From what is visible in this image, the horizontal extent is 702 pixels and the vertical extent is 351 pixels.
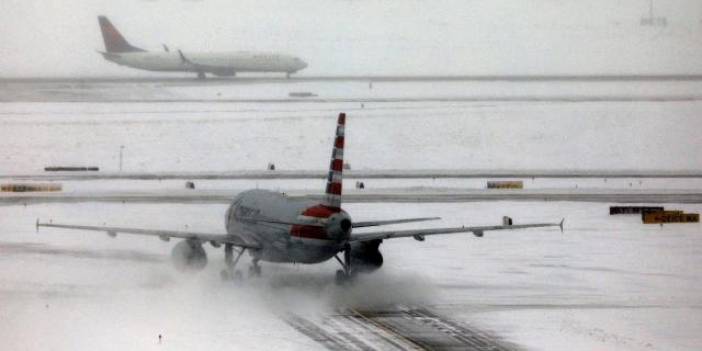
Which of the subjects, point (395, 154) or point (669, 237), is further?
point (395, 154)

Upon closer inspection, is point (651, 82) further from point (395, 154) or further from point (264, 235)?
point (264, 235)

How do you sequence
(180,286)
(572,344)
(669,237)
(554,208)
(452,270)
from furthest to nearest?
(554,208) → (669,237) → (452,270) → (180,286) → (572,344)

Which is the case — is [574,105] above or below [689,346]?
above

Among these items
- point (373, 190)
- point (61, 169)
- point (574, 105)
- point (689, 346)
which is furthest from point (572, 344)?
point (574, 105)

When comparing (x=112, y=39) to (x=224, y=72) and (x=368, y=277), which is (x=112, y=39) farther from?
(x=368, y=277)

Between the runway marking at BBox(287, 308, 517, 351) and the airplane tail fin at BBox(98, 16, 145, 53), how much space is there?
491 feet

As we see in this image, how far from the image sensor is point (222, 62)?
186375mm

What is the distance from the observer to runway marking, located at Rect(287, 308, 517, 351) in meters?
43.3

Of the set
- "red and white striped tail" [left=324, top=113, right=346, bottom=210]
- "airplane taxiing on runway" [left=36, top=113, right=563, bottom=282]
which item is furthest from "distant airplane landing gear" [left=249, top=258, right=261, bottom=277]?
"red and white striped tail" [left=324, top=113, right=346, bottom=210]

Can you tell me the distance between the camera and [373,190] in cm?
9350

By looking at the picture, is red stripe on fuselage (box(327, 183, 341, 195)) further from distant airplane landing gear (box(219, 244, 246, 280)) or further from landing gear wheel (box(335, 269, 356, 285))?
distant airplane landing gear (box(219, 244, 246, 280))

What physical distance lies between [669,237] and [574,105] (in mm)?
81139

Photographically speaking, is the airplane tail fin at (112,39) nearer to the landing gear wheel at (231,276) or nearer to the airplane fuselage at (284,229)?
the airplane fuselage at (284,229)

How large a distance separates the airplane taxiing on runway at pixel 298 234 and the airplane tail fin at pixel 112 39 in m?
137
